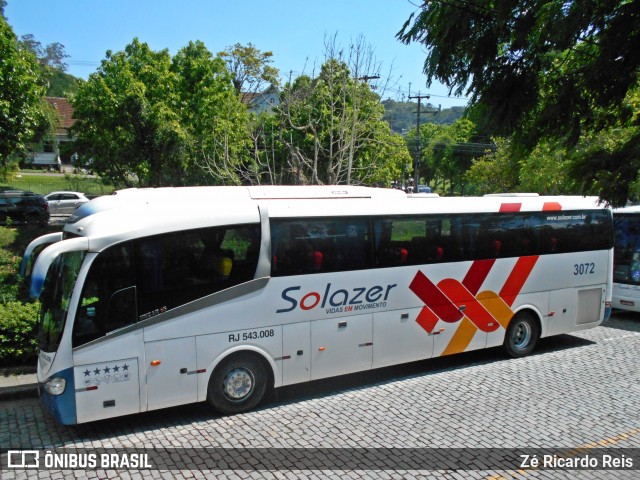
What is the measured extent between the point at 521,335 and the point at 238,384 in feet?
20.1

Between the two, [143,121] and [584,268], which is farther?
[143,121]

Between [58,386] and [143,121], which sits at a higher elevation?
[143,121]

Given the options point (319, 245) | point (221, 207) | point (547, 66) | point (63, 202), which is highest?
point (547, 66)

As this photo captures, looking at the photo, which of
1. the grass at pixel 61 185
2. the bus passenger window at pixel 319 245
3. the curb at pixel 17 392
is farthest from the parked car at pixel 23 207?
the bus passenger window at pixel 319 245

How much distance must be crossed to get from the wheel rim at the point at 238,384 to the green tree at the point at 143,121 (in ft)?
37.7

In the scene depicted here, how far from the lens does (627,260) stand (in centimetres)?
1465

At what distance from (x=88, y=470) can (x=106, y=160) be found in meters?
15.8

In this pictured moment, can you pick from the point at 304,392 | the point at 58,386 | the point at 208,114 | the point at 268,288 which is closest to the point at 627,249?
the point at 304,392

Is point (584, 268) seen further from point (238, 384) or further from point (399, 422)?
point (238, 384)

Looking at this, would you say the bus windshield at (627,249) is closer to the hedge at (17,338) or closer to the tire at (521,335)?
the tire at (521,335)

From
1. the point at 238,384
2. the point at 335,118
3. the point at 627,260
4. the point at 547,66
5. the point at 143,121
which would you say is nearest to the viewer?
the point at 547,66

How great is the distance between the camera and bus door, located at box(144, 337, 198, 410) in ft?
23.2

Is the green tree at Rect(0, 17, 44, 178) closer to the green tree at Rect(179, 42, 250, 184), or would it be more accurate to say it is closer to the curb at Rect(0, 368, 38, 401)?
the green tree at Rect(179, 42, 250, 184)

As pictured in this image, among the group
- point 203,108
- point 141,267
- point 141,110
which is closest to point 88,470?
point 141,267
